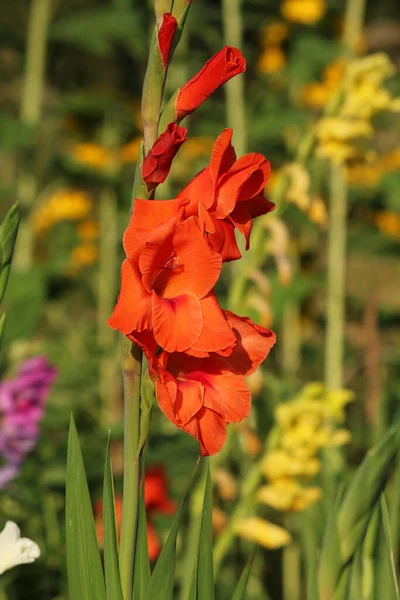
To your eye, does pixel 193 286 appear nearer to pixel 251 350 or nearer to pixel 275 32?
pixel 251 350

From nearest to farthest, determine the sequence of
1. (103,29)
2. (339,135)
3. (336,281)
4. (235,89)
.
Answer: (339,135)
(336,281)
(235,89)
(103,29)

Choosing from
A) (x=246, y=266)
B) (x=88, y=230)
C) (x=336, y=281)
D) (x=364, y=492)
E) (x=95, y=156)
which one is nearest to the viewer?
(x=364, y=492)

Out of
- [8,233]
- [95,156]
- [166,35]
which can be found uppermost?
[95,156]

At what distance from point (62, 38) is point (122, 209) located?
0.48 meters

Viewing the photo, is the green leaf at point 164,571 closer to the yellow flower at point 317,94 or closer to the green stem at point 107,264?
the green stem at point 107,264

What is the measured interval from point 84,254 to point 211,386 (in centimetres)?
221

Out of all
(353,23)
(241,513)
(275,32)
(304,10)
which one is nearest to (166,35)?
(241,513)

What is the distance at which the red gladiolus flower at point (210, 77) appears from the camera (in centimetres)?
52

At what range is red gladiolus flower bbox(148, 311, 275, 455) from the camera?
50 centimetres

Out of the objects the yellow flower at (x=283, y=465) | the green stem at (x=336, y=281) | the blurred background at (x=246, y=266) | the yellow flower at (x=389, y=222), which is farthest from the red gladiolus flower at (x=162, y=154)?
the yellow flower at (x=389, y=222)

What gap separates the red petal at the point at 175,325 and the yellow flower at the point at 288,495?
696 millimetres

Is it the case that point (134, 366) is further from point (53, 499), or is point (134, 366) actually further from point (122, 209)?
point (122, 209)

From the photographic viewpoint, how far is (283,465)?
1138 millimetres

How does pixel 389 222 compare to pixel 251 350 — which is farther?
pixel 389 222
